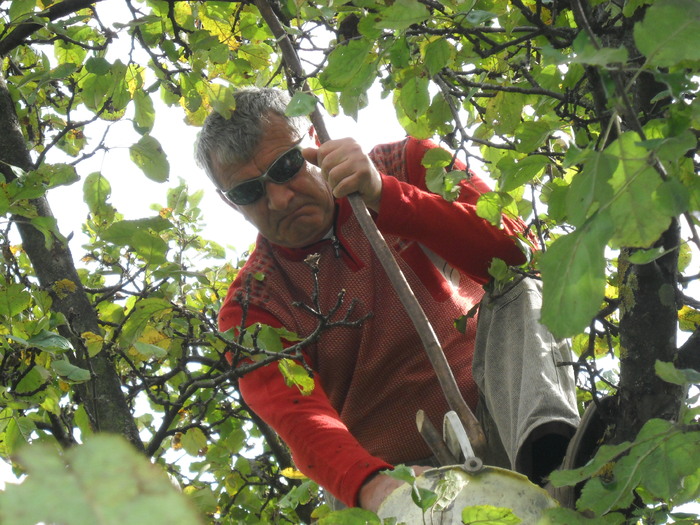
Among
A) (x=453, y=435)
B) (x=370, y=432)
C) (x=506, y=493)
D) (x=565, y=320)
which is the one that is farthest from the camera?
(x=370, y=432)

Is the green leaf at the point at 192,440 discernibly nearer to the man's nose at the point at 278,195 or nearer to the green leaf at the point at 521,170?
the man's nose at the point at 278,195

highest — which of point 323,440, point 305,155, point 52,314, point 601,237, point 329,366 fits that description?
point 305,155

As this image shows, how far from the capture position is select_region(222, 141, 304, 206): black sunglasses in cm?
322

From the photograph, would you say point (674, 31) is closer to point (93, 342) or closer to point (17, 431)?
point (93, 342)

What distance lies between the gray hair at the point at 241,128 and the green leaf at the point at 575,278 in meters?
2.28

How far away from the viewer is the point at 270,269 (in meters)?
3.32

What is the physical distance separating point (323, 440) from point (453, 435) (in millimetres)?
876

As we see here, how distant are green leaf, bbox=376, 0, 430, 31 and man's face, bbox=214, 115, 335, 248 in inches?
67.6

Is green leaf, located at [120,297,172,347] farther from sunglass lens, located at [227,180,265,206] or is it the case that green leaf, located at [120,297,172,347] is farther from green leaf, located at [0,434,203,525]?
green leaf, located at [0,434,203,525]

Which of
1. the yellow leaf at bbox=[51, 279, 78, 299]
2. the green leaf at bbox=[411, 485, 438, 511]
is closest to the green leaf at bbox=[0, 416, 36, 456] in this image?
the yellow leaf at bbox=[51, 279, 78, 299]

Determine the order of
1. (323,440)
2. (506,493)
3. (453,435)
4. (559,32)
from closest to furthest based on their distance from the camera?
(506,493), (453,435), (559,32), (323,440)

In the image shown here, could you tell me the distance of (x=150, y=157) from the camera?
270 cm

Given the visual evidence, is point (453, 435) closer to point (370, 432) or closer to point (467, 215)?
point (467, 215)

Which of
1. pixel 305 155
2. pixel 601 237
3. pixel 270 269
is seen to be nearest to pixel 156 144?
pixel 305 155
